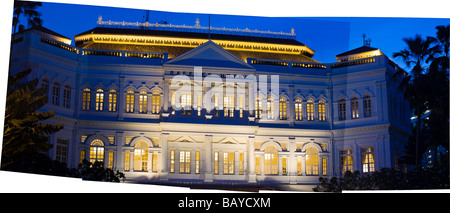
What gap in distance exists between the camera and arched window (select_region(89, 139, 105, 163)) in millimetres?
31375

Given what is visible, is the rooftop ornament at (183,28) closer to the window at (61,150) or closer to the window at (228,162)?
the window at (61,150)

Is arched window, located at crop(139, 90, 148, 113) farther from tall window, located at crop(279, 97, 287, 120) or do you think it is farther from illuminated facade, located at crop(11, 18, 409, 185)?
tall window, located at crop(279, 97, 287, 120)

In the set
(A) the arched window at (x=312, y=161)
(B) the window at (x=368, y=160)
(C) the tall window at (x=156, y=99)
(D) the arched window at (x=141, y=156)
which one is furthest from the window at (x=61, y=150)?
(B) the window at (x=368, y=160)

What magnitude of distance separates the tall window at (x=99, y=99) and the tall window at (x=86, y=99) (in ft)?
1.20

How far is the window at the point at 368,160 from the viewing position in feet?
107

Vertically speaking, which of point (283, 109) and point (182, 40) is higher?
point (182, 40)

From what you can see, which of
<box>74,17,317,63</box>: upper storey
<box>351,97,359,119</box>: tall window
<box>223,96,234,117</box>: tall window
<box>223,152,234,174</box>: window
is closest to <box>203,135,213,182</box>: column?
<box>223,152,234,174</box>: window

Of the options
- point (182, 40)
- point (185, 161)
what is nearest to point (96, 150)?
point (185, 161)

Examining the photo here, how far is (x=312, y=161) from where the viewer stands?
111ft

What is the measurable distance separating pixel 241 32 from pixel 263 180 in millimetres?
9091

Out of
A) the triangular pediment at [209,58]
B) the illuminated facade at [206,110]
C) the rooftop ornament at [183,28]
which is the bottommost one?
the illuminated facade at [206,110]

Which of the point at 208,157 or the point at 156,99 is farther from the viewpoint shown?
the point at 156,99

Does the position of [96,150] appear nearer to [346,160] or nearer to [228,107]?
[228,107]

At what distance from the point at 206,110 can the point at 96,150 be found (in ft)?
20.1
